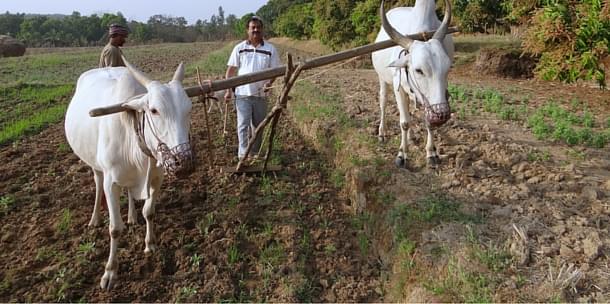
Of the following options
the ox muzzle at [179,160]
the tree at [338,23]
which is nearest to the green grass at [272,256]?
the ox muzzle at [179,160]

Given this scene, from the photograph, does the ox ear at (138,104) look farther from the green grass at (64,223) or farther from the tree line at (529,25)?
the tree line at (529,25)

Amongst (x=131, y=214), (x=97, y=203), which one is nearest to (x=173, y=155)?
(x=131, y=214)

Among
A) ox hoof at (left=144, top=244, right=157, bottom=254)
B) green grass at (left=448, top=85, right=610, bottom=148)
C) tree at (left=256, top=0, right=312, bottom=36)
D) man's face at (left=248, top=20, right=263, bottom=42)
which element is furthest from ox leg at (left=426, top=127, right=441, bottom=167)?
tree at (left=256, top=0, right=312, bottom=36)

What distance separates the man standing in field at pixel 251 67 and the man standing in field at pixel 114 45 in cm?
120

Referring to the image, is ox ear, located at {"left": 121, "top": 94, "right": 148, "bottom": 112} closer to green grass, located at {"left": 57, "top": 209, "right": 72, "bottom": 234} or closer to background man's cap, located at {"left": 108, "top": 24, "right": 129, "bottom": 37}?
green grass, located at {"left": 57, "top": 209, "right": 72, "bottom": 234}

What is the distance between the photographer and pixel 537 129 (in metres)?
5.70

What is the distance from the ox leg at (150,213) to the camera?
3962 millimetres

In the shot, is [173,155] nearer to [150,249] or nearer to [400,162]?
[150,249]

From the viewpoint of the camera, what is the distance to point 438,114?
400 cm

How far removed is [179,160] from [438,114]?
2188 mm

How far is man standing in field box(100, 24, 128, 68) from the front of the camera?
508 cm

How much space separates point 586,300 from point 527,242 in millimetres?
618

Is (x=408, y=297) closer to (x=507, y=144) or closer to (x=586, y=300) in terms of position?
(x=586, y=300)

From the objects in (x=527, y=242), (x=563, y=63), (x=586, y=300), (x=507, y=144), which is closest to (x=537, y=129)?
(x=507, y=144)
